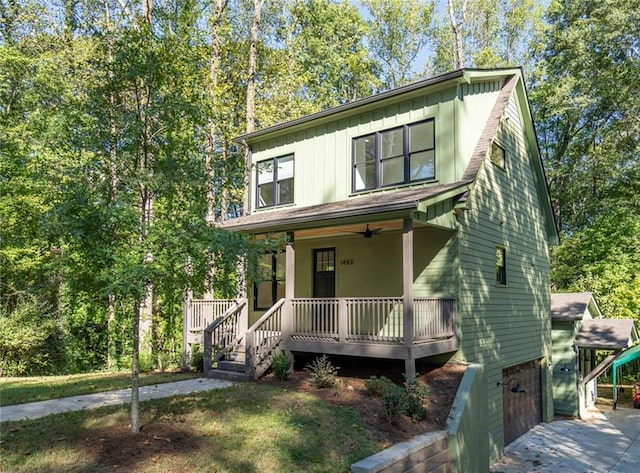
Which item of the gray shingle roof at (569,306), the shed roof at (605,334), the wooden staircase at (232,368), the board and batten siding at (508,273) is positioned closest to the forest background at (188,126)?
the wooden staircase at (232,368)

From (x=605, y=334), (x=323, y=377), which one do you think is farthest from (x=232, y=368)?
(x=605, y=334)

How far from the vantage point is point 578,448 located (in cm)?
1180

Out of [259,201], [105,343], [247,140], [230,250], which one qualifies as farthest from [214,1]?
[230,250]

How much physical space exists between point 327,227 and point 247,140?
19.9ft

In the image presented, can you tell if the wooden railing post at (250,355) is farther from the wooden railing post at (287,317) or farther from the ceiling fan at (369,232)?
the ceiling fan at (369,232)

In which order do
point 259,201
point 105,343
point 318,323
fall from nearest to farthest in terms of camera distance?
point 318,323, point 259,201, point 105,343

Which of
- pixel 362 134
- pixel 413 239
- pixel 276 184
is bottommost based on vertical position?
pixel 413 239

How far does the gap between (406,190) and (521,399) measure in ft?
23.2

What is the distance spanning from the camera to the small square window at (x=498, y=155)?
1226 cm

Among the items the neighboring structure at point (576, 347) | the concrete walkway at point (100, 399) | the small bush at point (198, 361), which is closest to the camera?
the concrete walkway at point (100, 399)

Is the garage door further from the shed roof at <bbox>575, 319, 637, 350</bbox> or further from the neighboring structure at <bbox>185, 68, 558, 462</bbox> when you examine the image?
the shed roof at <bbox>575, 319, 637, 350</bbox>

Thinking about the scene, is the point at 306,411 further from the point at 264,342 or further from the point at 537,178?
the point at 537,178

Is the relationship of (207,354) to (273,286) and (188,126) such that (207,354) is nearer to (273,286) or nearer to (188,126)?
(273,286)

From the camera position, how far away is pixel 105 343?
19.2 m
